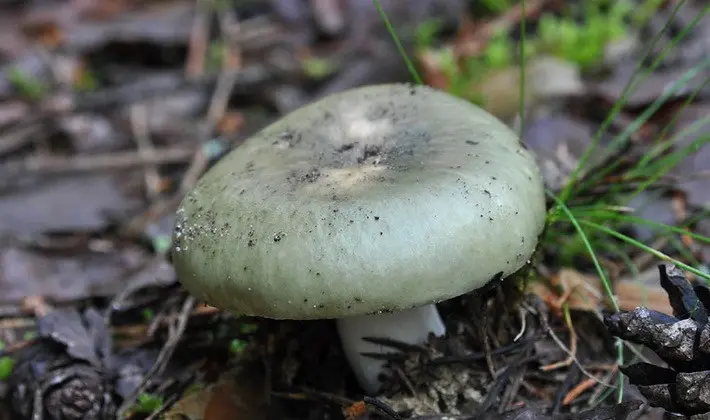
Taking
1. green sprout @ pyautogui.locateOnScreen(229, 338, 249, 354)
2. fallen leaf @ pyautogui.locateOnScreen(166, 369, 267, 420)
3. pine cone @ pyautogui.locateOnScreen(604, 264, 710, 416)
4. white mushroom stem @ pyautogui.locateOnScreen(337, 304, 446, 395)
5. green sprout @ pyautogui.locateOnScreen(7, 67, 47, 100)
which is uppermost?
green sprout @ pyautogui.locateOnScreen(7, 67, 47, 100)

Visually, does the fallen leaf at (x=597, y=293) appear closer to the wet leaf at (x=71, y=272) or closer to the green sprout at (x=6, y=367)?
the wet leaf at (x=71, y=272)

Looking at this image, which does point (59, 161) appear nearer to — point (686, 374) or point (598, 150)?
point (598, 150)

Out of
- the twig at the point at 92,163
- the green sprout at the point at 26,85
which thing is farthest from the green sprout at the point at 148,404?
the green sprout at the point at 26,85

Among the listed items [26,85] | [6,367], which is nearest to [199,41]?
[26,85]

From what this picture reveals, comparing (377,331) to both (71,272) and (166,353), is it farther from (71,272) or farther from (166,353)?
(71,272)

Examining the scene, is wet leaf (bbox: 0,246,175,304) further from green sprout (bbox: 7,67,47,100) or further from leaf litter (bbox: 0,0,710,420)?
green sprout (bbox: 7,67,47,100)

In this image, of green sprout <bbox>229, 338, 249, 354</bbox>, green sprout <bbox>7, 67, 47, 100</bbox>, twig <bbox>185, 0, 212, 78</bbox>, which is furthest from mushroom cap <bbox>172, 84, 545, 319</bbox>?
green sprout <bbox>7, 67, 47, 100</bbox>

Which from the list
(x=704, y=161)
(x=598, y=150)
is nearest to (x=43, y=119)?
(x=598, y=150)

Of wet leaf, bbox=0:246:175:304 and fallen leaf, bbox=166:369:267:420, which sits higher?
wet leaf, bbox=0:246:175:304
